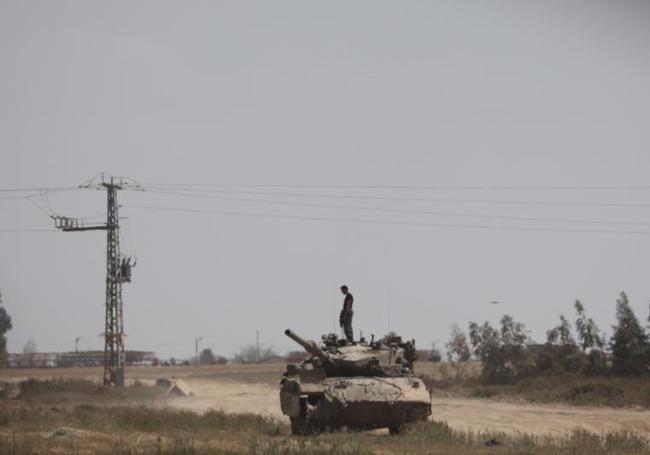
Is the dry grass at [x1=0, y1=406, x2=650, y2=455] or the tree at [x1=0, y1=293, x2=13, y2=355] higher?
the tree at [x1=0, y1=293, x2=13, y2=355]

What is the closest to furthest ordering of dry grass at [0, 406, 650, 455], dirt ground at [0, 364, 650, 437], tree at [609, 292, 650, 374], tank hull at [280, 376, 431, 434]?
dry grass at [0, 406, 650, 455]
tank hull at [280, 376, 431, 434]
dirt ground at [0, 364, 650, 437]
tree at [609, 292, 650, 374]

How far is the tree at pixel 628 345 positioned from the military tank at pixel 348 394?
23.4 m

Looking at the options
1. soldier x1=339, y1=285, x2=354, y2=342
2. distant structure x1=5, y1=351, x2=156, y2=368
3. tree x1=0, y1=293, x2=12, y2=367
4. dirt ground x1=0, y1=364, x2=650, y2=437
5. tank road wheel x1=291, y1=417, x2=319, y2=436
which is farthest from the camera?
distant structure x1=5, y1=351, x2=156, y2=368

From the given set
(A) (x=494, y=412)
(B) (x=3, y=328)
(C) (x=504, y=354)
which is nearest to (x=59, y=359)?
(B) (x=3, y=328)

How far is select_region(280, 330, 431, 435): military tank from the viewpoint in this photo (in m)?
25.7

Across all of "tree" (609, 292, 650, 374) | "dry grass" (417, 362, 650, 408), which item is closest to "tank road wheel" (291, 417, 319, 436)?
"dry grass" (417, 362, 650, 408)

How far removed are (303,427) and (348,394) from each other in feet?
4.57

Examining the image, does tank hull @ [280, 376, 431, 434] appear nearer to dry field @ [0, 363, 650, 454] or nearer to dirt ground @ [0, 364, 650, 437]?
dry field @ [0, 363, 650, 454]

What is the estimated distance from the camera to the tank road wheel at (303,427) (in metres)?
25.8

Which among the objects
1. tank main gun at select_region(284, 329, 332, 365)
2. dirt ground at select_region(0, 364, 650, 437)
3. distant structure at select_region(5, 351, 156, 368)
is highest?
distant structure at select_region(5, 351, 156, 368)

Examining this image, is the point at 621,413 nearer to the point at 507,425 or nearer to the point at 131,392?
the point at 507,425

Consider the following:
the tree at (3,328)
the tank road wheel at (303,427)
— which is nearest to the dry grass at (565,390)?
the tank road wheel at (303,427)

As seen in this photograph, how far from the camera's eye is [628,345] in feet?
157

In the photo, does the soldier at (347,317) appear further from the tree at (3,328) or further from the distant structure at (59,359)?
the distant structure at (59,359)
